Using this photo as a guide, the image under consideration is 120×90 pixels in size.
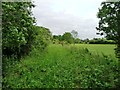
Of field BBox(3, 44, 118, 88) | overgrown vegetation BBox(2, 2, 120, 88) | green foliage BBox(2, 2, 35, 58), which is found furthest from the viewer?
field BBox(3, 44, 118, 88)

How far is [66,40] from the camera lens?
42500mm

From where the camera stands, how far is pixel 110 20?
11484mm

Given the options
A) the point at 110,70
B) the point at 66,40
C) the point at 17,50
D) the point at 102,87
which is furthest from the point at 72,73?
the point at 66,40

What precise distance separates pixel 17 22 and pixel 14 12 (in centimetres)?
64

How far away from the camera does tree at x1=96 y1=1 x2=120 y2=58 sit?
11.3 meters

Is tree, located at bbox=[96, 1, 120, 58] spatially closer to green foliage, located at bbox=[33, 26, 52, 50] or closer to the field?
the field

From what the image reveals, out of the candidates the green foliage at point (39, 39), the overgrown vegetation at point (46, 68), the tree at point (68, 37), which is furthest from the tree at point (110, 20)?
the tree at point (68, 37)

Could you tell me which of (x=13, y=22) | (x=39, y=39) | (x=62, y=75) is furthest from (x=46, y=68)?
(x=39, y=39)

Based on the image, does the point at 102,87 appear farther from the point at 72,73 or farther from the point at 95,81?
the point at 72,73

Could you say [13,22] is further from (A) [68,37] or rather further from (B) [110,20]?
(A) [68,37]

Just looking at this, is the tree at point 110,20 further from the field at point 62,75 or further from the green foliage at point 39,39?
the green foliage at point 39,39

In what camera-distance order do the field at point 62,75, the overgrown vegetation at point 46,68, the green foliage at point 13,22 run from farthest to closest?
1. the field at point 62,75
2. the overgrown vegetation at point 46,68
3. the green foliage at point 13,22

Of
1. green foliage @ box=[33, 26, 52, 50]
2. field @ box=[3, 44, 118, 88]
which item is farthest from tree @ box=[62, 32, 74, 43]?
field @ box=[3, 44, 118, 88]

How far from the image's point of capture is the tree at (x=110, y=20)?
37.2 ft
